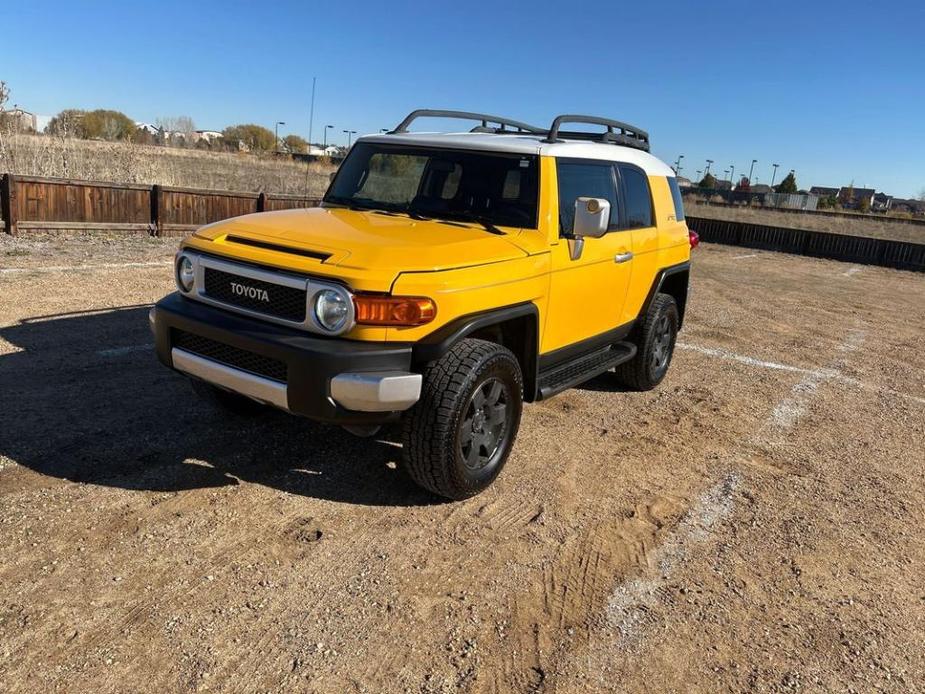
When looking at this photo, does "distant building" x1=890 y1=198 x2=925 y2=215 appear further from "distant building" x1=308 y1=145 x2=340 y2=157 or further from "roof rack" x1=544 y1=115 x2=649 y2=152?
"roof rack" x1=544 y1=115 x2=649 y2=152

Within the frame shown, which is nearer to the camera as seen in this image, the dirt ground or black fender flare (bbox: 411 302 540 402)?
the dirt ground

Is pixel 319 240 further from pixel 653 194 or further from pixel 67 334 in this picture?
pixel 67 334

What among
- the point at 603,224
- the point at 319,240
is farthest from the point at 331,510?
the point at 603,224

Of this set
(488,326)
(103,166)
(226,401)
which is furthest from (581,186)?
(103,166)

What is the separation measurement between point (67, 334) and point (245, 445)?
3079 mm

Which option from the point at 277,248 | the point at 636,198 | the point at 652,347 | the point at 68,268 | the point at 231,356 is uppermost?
the point at 636,198

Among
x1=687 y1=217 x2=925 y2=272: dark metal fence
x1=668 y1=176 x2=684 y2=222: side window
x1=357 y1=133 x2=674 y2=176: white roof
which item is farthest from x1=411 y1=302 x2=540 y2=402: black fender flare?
x1=687 y1=217 x2=925 y2=272: dark metal fence

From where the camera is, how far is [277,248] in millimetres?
3770

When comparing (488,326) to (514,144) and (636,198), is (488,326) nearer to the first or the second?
(514,144)

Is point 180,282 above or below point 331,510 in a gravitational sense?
above

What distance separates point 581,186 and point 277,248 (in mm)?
2215

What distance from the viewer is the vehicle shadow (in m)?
4.03

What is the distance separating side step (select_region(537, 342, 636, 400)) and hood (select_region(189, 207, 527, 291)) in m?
0.95

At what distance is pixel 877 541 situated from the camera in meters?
4.00
